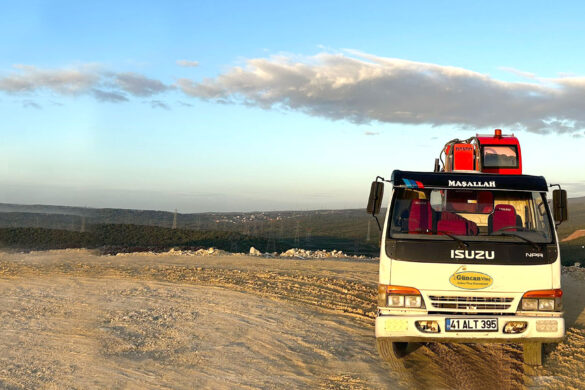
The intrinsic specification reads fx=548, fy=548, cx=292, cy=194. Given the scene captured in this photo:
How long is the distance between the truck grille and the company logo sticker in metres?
0.15

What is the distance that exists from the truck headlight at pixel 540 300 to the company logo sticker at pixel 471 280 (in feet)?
1.54

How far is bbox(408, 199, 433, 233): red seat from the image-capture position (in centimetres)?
Result: 696

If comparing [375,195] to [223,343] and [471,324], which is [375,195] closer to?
[471,324]

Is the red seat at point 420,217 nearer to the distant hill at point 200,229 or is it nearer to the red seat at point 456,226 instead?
the red seat at point 456,226

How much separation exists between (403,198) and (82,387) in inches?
177

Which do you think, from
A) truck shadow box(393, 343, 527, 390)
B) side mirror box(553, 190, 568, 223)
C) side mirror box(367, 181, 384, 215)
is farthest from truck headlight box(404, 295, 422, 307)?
side mirror box(553, 190, 568, 223)

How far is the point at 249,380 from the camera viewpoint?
673cm

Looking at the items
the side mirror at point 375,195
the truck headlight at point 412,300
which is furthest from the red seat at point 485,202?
the truck headlight at point 412,300

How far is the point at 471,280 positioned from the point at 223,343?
389 centimetres

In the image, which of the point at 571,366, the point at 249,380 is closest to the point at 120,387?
the point at 249,380

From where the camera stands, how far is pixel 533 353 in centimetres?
728

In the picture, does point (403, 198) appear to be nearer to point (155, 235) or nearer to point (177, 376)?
point (177, 376)

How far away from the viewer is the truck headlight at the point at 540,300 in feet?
21.5

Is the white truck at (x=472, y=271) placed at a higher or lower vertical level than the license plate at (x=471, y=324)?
higher
